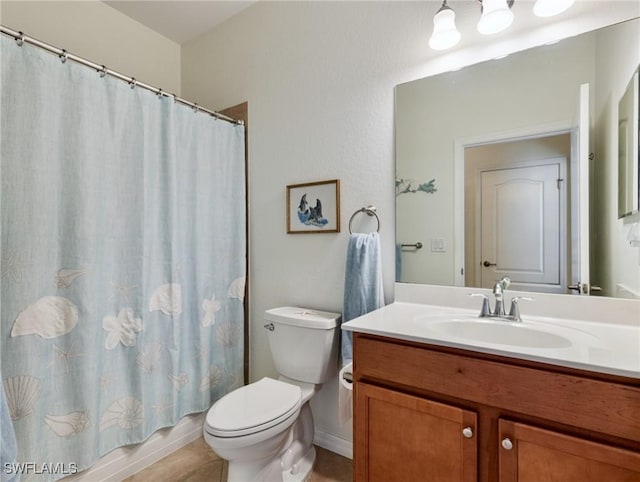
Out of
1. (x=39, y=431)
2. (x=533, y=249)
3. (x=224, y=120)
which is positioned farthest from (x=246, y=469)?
(x=224, y=120)

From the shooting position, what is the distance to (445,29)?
1376 millimetres

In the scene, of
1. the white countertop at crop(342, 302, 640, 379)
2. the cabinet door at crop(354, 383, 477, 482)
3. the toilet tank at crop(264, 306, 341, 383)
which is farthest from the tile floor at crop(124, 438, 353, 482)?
the white countertop at crop(342, 302, 640, 379)

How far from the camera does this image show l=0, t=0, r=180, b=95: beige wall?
1734 mm

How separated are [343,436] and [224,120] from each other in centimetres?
196

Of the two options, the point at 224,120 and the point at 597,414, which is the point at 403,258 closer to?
the point at 597,414

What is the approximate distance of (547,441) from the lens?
0.87 meters

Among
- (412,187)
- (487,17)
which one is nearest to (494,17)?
(487,17)

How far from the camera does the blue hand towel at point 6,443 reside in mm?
1116

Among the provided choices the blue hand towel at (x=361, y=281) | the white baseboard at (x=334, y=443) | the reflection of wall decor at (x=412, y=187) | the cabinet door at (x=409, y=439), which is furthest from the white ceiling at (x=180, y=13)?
the white baseboard at (x=334, y=443)

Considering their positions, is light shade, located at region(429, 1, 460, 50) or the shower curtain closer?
the shower curtain

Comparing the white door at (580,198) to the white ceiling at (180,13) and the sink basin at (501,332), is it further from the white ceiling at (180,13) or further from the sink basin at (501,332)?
the white ceiling at (180,13)

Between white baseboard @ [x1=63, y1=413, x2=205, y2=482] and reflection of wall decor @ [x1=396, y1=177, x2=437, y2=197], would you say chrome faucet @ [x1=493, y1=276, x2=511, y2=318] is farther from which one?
white baseboard @ [x1=63, y1=413, x2=205, y2=482]

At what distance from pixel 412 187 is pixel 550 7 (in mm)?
810

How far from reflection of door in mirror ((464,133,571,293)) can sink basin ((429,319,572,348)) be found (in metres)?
0.22
